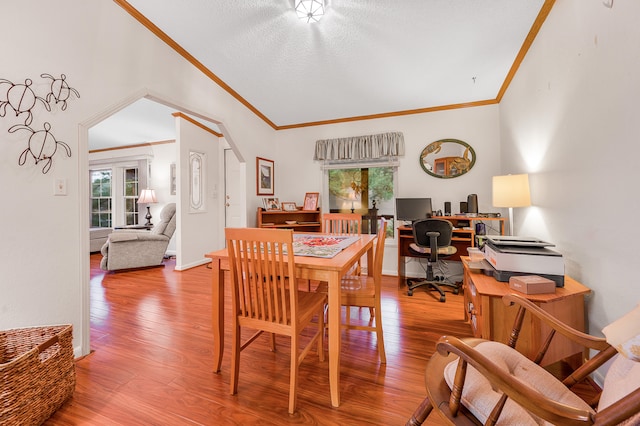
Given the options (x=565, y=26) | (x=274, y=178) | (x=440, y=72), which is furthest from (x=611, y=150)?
(x=274, y=178)

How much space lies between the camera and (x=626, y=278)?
1232mm

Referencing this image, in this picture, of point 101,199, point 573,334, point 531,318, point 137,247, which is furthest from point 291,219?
point 101,199

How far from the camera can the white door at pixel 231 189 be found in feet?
16.1

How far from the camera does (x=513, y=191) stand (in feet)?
7.28

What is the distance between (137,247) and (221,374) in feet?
11.0

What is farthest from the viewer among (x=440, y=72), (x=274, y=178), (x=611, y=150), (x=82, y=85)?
(x=274, y=178)

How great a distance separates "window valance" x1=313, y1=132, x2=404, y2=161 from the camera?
380 centimetres

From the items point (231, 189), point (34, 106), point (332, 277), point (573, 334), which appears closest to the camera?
point (573, 334)

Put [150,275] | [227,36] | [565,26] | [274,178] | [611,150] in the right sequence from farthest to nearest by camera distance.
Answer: [274,178] → [150,275] → [227,36] → [565,26] → [611,150]

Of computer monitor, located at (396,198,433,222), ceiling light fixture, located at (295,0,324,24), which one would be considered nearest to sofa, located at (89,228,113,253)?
ceiling light fixture, located at (295,0,324,24)

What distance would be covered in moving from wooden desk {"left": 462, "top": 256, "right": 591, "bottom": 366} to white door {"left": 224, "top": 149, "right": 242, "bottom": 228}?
4244 millimetres

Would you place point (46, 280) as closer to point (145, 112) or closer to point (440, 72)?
point (145, 112)

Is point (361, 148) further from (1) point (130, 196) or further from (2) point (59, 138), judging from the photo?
(1) point (130, 196)

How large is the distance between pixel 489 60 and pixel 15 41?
3690 millimetres
